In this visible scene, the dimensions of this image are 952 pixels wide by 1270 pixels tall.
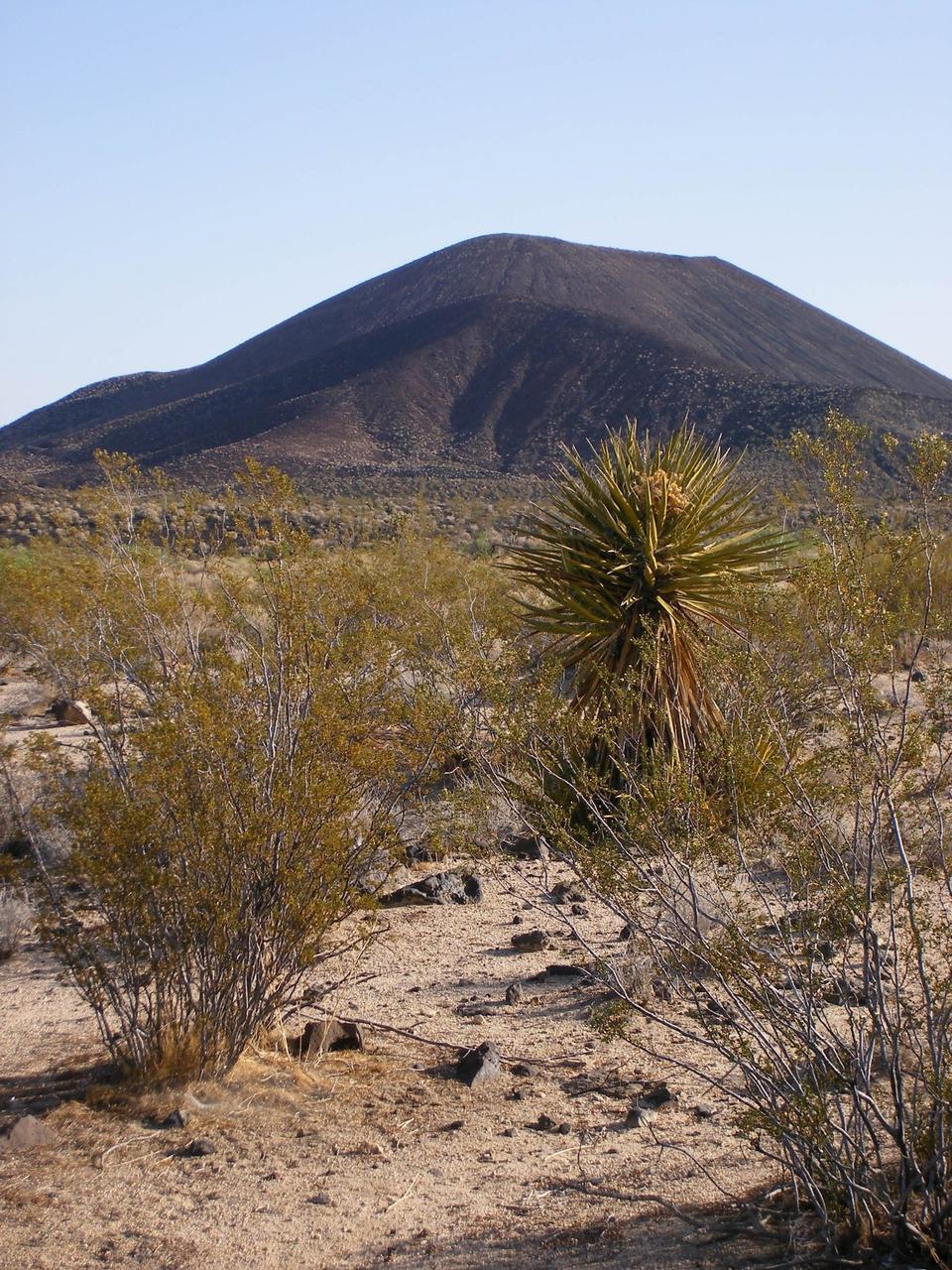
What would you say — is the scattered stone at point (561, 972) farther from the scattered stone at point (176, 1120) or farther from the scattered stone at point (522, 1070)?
the scattered stone at point (176, 1120)

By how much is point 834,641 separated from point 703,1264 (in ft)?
7.04

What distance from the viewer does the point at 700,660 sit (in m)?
9.35

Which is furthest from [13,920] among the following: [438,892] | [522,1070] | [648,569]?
[648,569]

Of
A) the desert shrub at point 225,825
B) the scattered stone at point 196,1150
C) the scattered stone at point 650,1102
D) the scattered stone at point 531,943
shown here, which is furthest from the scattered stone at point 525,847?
the scattered stone at point 196,1150

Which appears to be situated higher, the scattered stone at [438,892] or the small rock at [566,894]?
the scattered stone at [438,892]

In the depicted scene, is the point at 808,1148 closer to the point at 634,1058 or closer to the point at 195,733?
the point at 634,1058

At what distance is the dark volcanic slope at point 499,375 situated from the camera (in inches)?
2677

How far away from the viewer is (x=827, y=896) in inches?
184

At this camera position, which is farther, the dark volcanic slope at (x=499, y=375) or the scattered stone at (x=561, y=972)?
the dark volcanic slope at (x=499, y=375)

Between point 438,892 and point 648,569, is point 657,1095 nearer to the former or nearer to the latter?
point 438,892

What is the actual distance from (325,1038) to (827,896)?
2.80 meters

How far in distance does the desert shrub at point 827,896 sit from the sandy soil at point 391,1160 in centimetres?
40

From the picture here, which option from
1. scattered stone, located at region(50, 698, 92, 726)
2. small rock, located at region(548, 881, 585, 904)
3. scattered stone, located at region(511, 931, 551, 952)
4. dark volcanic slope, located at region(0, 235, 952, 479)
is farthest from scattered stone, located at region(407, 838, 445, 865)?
dark volcanic slope, located at region(0, 235, 952, 479)

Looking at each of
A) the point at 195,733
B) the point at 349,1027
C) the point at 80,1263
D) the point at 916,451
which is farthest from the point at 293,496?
the point at 80,1263
